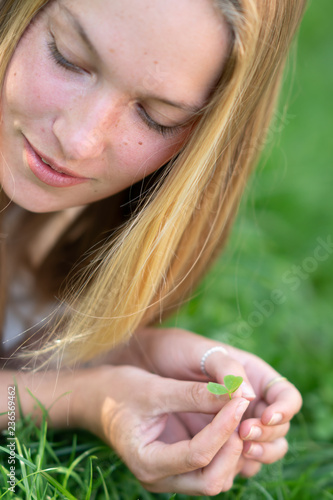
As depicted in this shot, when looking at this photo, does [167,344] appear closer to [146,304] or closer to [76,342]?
[146,304]

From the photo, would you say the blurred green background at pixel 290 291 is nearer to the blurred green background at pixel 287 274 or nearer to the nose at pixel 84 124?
the blurred green background at pixel 287 274

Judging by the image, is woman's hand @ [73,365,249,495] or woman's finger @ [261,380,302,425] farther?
woman's finger @ [261,380,302,425]

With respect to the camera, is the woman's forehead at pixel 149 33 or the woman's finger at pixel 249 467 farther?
the woman's finger at pixel 249 467

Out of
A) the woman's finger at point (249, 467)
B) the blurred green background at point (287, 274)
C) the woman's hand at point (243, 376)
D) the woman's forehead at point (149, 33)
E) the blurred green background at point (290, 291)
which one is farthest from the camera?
the blurred green background at point (287, 274)

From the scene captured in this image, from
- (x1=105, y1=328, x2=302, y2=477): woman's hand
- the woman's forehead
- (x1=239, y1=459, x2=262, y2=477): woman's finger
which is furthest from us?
(x1=239, y1=459, x2=262, y2=477): woman's finger

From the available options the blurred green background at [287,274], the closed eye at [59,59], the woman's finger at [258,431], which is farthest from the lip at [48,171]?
the woman's finger at [258,431]

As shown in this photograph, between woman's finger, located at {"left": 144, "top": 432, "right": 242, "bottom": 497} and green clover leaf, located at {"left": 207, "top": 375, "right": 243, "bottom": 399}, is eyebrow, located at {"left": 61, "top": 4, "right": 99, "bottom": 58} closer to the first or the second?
green clover leaf, located at {"left": 207, "top": 375, "right": 243, "bottom": 399}
